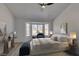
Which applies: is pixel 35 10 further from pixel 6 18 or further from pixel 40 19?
pixel 6 18

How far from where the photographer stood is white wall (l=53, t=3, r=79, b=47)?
157 centimetres

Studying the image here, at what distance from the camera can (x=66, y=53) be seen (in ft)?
5.15

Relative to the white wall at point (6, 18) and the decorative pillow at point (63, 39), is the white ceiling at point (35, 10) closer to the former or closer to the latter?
the white wall at point (6, 18)

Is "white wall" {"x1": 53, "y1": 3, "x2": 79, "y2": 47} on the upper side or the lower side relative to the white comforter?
upper

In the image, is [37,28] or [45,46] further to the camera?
[37,28]

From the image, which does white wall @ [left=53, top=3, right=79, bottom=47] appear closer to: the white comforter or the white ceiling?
the white ceiling

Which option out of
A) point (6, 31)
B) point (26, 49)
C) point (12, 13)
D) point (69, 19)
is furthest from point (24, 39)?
point (69, 19)

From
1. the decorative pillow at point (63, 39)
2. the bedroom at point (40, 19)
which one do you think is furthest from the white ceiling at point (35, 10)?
the decorative pillow at point (63, 39)

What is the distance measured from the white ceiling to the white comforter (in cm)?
32

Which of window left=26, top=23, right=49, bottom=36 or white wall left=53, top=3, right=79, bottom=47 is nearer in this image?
white wall left=53, top=3, right=79, bottom=47

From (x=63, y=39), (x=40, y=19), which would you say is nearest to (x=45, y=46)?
(x=63, y=39)

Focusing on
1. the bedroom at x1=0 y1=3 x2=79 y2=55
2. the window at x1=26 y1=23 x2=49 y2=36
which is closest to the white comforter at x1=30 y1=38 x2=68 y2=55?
A: the bedroom at x1=0 y1=3 x2=79 y2=55

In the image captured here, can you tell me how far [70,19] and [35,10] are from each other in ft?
1.60

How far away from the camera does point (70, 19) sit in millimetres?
1638
